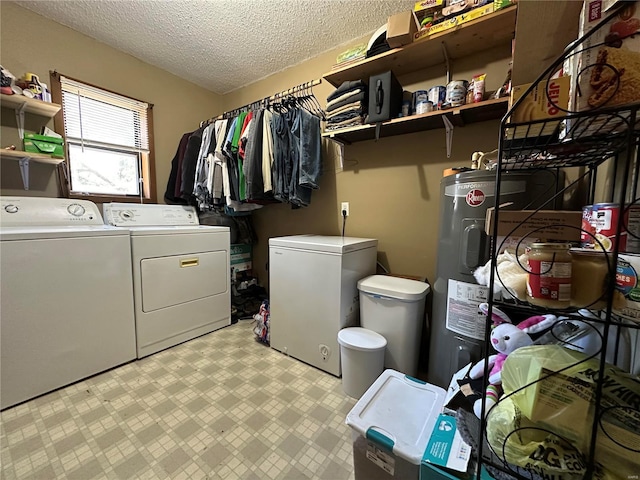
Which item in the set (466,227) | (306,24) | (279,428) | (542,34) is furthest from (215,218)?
(542,34)

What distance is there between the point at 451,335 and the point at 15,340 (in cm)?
230

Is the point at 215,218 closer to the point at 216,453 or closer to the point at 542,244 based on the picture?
the point at 216,453

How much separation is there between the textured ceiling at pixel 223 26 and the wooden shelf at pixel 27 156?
1.05m

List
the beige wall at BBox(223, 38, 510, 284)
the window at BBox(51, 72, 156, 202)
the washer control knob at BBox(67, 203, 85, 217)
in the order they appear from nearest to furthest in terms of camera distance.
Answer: the beige wall at BBox(223, 38, 510, 284)
the washer control knob at BBox(67, 203, 85, 217)
the window at BBox(51, 72, 156, 202)

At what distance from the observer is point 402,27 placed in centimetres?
154

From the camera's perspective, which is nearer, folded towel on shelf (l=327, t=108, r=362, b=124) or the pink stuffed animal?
the pink stuffed animal

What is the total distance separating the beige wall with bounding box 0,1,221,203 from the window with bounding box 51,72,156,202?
0.26 feet

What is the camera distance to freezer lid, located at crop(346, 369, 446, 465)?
0.82m

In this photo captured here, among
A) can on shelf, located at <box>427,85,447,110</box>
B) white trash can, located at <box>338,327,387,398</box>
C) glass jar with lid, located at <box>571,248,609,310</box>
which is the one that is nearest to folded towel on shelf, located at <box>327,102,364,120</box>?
can on shelf, located at <box>427,85,447,110</box>

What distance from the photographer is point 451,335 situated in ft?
4.45

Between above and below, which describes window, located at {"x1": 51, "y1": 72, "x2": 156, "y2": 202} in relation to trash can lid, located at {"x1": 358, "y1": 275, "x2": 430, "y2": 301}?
above

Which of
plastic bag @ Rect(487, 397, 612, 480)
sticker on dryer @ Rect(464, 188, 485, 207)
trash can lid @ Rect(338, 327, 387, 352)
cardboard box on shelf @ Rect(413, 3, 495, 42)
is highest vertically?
cardboard box on shelf @ Rect(413, 3, 495, 42)

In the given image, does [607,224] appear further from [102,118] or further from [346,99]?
[102,118]

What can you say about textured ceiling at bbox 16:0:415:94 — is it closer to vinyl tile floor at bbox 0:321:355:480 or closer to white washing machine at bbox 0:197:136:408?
white washing machine at bbox 0:197:136:408
